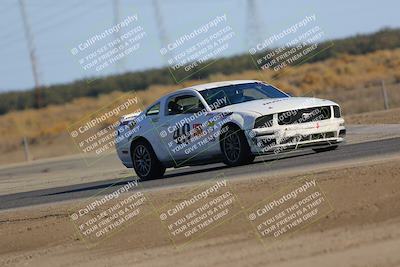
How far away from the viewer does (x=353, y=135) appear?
975 inches

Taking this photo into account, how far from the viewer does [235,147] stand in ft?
58.8

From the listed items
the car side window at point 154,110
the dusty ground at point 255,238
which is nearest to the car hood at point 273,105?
the car side window at point 154,110

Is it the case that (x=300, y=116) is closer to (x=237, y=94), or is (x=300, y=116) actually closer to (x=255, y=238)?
(x=237, y=94)

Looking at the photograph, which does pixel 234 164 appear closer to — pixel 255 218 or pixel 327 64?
pixel 255 218

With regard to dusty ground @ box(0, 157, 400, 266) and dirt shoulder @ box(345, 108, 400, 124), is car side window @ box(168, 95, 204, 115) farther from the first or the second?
dirt shoulder @ box(345, 108, 400, 124)

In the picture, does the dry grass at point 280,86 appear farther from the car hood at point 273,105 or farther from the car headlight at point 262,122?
the car headlight at point 262,122

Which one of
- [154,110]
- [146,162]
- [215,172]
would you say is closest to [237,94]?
[215,172]

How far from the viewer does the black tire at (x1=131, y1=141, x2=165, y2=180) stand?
1952 cm

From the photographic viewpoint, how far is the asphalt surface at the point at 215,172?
17281mm

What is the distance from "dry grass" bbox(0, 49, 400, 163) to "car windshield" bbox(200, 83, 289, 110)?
69.0 feet

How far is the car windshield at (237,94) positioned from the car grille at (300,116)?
1207 millimetres

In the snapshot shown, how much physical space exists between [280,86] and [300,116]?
3895 centimetres

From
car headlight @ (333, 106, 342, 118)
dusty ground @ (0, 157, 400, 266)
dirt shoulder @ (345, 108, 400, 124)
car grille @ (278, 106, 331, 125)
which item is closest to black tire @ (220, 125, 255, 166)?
car grille @ (278, 106, 331, 125)

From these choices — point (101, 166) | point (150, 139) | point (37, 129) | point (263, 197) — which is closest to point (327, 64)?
point (37, 129)
